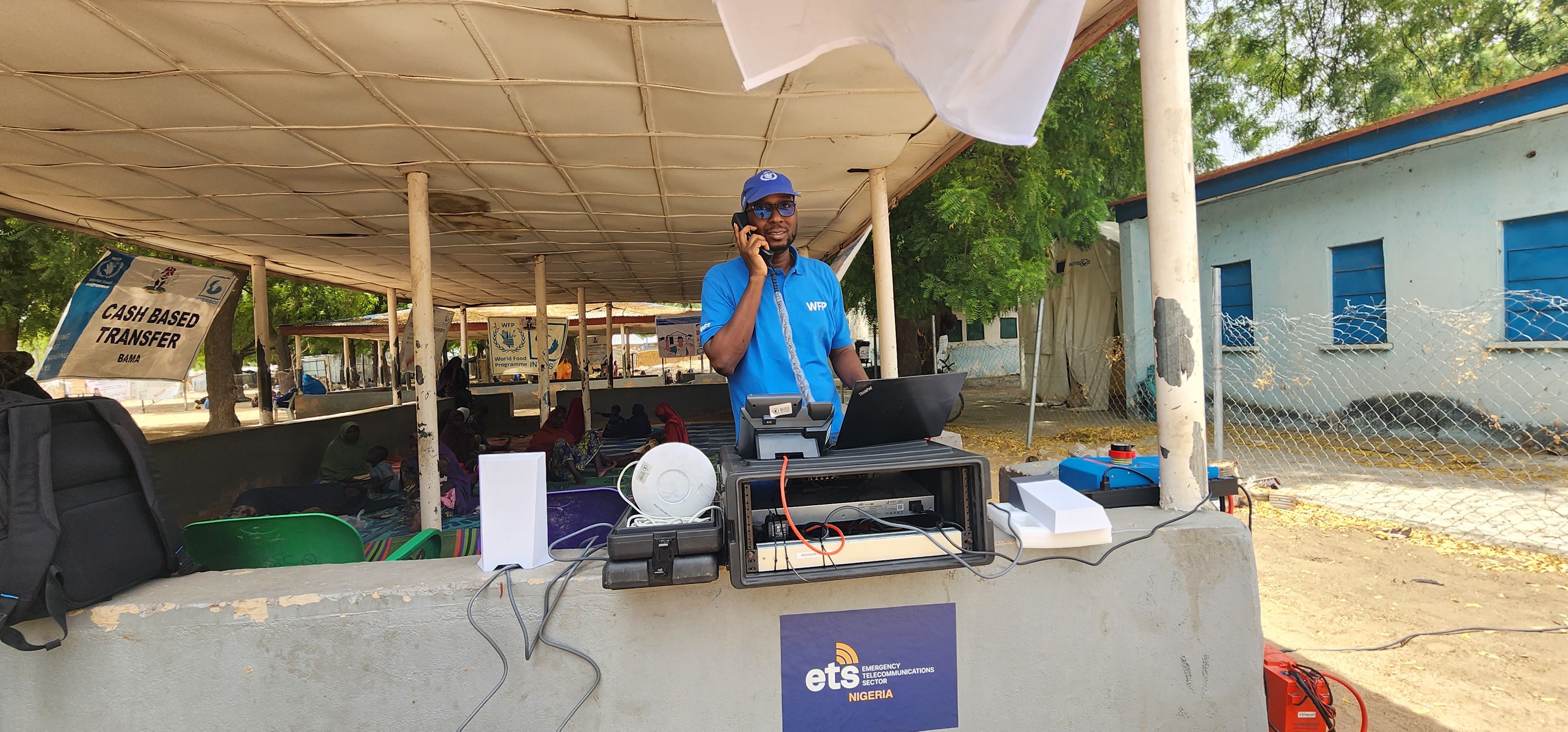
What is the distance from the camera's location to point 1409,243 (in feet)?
26.4

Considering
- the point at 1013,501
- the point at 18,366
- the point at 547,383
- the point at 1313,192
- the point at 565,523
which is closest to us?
the point at 1013,501

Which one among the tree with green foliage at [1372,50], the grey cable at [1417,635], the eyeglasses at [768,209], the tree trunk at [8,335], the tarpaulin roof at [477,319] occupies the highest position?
the tree with green foliage at [1372,50]

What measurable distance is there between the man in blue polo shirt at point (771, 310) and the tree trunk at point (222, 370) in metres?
10.2

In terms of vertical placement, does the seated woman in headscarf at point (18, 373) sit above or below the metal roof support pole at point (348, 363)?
below

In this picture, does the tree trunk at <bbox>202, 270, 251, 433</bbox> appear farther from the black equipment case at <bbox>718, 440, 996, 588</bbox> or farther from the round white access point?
the black equipment case at <bbox>718, 440, 996, 588</bbox>

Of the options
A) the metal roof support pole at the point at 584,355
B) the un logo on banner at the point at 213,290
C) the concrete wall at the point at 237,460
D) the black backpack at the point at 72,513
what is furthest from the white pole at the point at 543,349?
the black backpack at the point at 72,513

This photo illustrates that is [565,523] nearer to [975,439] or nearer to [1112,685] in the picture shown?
[1112,685]

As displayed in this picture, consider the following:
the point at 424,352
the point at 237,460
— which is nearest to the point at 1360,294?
the point at 424,352

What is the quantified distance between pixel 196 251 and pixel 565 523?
799cm

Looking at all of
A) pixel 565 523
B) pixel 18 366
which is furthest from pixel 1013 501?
pixel 18 366

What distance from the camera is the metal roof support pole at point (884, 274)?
5.48 metres

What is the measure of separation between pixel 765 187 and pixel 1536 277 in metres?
9.25

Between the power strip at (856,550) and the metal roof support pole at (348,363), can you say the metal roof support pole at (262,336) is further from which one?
the metal roof support pole at (348,363)

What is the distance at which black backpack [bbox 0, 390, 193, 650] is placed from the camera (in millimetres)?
1571
